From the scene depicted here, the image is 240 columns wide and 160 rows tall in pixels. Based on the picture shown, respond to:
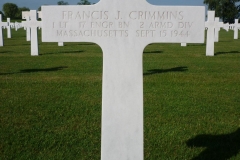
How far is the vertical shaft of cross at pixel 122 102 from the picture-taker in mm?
2787

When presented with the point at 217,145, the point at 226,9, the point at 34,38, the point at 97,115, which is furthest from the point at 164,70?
the point at 226,9

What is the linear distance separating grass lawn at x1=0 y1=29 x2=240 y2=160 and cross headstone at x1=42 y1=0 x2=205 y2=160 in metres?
1.11

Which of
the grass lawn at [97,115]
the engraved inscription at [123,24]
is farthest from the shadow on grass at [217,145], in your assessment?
the engraved inscription at [123,24]

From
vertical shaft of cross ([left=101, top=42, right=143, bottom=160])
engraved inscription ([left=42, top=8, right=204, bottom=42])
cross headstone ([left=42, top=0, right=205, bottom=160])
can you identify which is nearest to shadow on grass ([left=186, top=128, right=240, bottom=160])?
vertical shaft of cross ([left=101, top=42, right=143, bottom=160])

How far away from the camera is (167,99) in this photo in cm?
631

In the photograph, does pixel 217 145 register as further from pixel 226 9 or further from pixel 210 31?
pixel 226 9

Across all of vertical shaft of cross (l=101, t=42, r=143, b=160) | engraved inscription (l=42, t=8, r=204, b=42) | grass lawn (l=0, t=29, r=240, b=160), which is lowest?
grass lawn (l=0, t=29, r=240, b=160)

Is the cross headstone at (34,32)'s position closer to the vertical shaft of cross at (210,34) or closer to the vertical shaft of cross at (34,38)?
the vertical shaft of cross at (34,38)

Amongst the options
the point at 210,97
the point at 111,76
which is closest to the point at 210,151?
the point at 111,76

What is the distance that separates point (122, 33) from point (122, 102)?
559mm

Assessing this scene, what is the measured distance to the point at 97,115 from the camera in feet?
17.4

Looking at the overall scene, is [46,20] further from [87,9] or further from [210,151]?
[210,151]

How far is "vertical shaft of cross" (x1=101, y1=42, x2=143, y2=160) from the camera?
9.14 feet

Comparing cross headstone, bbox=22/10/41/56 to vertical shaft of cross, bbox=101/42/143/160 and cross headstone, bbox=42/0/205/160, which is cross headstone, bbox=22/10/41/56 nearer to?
cross headstone, bbox=42/0/205/160
